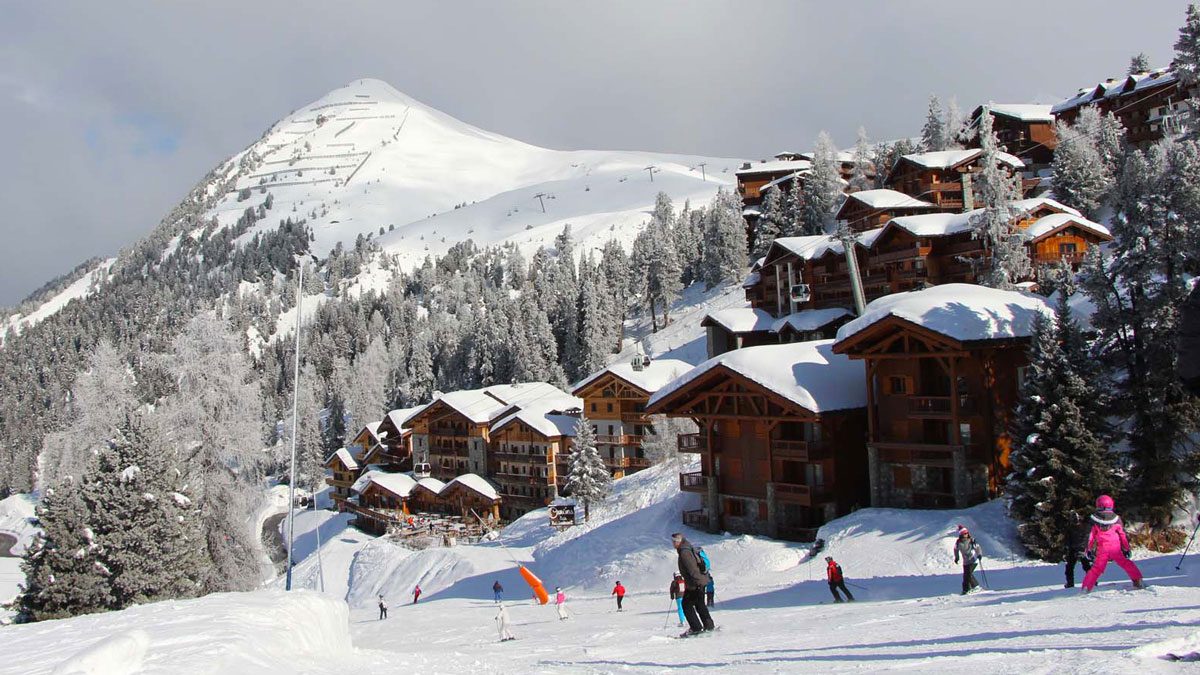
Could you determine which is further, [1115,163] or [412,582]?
[1115,163]

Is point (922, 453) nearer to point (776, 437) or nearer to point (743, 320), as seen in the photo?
point (776, 437)

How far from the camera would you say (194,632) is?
36.5ft

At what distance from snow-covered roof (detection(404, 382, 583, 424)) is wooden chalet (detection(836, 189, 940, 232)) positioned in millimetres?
27172

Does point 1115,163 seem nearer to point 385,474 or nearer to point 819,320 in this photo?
point 819,320

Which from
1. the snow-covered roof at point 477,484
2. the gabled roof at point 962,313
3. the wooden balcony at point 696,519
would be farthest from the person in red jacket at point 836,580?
the snow-covered roof at point 477,484

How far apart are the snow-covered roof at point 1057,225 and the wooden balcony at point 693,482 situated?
94.2ft

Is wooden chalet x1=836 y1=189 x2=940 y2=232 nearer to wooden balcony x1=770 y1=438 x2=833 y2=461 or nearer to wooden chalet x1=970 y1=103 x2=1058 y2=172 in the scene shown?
wooden chalet x1=970 y1=103 x2=1058 y2=172

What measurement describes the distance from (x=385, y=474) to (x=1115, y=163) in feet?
222

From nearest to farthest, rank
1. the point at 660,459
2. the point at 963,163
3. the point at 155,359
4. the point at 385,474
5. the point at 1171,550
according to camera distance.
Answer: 1. the point at 1171,550
2. the point at 155,359
3. the point at 660,459
4. the point at 963,163
5. the point at 385,474

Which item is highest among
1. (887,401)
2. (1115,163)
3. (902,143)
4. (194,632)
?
(902,143)

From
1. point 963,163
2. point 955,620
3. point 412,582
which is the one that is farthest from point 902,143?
point 955,620

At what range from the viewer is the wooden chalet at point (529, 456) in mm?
70375

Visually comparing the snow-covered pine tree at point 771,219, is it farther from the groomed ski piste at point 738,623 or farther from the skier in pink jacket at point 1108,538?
the skier in pink jacket at point 1108,538

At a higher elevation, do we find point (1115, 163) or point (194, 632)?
point (1115, 163)
